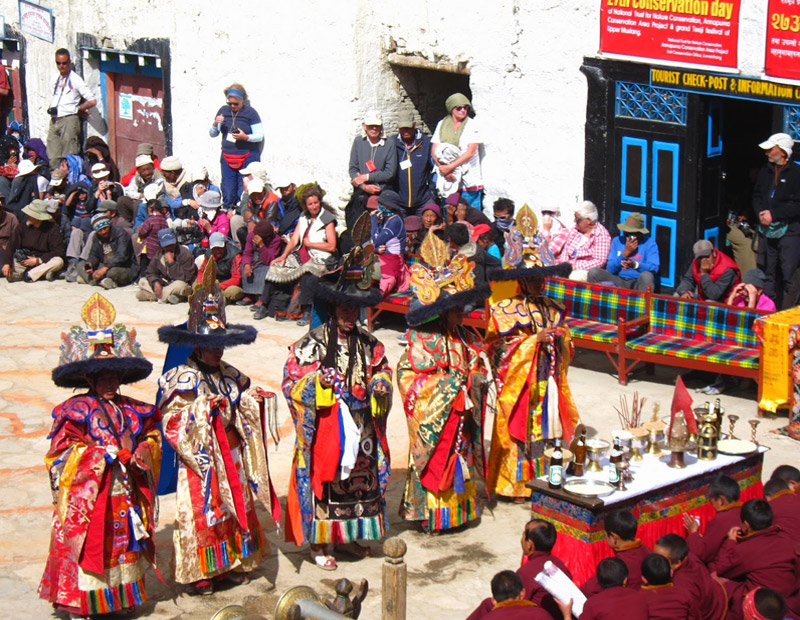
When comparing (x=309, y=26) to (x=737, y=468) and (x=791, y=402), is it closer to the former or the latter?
(x=791, y=402)

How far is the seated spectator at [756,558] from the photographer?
262 inches

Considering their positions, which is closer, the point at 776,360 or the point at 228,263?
the point at 776,360

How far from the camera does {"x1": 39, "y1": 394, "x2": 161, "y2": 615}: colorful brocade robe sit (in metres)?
7.07

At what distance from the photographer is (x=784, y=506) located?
719 cm

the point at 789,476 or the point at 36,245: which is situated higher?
the point at 36,245

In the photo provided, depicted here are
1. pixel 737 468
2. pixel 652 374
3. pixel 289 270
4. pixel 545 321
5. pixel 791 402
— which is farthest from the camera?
pixel 289 270

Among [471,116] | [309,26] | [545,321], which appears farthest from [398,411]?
[309,26]

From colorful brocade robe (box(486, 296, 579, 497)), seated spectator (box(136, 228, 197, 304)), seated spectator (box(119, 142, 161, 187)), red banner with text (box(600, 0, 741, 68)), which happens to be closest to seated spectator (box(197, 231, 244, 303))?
seated spectator (box(136, 228, 197, 304))

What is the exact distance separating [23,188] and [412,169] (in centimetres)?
626

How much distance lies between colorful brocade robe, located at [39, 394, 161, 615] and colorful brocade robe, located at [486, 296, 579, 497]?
288 centimetres

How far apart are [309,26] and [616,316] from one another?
6212mm

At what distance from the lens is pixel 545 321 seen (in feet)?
30.0

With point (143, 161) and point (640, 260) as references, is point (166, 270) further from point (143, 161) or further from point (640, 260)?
point (640, 260)

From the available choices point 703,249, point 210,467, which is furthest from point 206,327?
point 703,249
